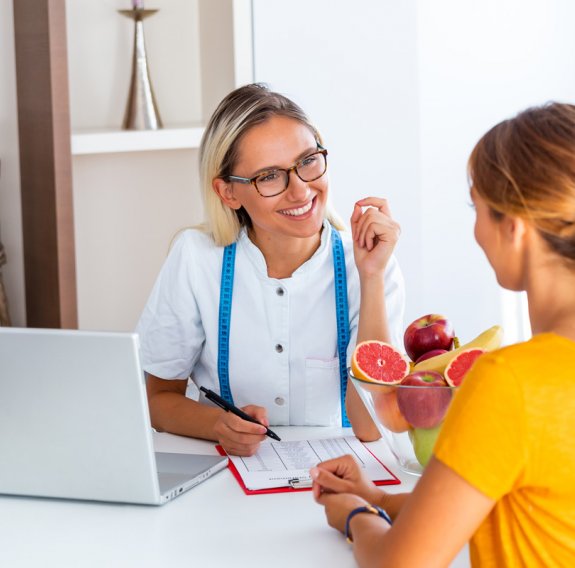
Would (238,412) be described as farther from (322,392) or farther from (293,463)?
(322,392)

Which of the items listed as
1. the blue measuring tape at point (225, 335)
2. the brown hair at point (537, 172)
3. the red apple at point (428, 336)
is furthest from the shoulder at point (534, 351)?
the blue measuring tape at point (225, 335)

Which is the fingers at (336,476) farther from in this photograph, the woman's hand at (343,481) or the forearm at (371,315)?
the forearm at (371,315)

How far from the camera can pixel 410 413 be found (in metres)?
1.45

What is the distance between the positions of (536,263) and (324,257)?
3.23 ft

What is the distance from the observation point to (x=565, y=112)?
1110 mm

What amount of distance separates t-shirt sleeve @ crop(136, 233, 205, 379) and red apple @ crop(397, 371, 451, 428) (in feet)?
2.38

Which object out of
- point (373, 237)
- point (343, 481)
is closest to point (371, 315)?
point (373, 237)

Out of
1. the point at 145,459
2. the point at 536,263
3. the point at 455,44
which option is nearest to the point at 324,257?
the point at 145,459

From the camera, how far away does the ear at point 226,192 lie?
2092 millimetres

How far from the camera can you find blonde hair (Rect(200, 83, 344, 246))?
79.3 inches

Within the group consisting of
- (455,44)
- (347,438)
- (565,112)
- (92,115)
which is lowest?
(347,438)

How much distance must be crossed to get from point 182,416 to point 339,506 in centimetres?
61

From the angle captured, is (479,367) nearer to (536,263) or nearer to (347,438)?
(536,263)

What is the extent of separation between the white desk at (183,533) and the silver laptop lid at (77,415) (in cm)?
4
